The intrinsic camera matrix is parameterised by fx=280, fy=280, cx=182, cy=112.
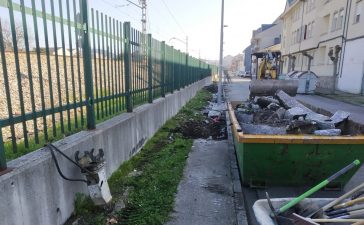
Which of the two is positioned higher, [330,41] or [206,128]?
[330,41]

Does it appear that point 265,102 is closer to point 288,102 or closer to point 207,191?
point 288,102

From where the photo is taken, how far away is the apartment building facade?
20.2m

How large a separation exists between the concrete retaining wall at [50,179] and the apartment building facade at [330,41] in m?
19.6

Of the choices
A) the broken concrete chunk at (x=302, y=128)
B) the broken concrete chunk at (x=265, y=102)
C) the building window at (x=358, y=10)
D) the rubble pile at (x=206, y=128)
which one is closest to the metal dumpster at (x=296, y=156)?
the broken concrete chunk at (x=302, y=128)

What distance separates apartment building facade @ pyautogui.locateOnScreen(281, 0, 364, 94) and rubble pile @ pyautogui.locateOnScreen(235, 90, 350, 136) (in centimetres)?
1570

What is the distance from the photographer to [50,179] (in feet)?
9.98

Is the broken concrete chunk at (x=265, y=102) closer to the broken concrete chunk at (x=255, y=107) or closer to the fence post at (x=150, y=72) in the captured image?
the broken concrete chunk at (x=255, y=107)

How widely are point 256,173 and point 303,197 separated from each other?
1499 millimetres

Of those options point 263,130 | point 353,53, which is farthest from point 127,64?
point 353,53

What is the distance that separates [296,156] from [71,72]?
341cm

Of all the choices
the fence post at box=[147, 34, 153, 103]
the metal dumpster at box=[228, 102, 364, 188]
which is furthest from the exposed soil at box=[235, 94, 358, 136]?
the fence post at box=[147, 34, 153, 103]

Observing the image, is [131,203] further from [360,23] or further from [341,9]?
[341,9]

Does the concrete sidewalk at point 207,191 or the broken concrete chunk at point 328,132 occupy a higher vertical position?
the broken concrete chunk at point 328,132

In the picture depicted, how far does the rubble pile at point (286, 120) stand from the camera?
15.5 feet
